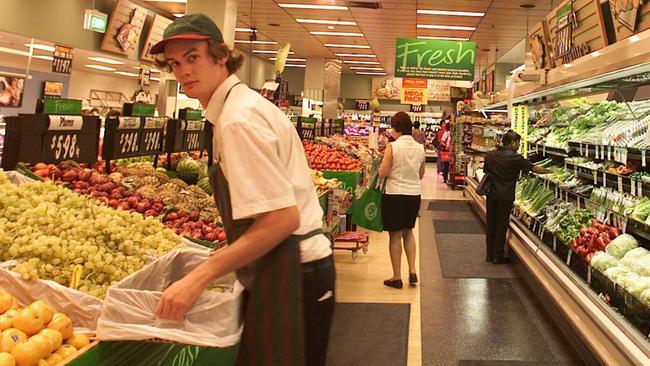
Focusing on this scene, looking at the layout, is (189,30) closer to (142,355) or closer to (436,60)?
(142,355)

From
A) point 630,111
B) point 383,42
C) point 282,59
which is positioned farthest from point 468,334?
point 383,42

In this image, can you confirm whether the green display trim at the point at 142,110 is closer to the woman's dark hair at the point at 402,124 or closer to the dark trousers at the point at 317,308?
the woman's dark hair at the point at 402,124

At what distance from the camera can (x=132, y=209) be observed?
3475 millimetres

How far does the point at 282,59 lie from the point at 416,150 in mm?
7535

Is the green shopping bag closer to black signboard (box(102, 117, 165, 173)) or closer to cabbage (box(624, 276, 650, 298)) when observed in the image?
black signboard (box(102, 117, 165, 173))

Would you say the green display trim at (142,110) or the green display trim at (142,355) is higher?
the green display trim at (142,110)

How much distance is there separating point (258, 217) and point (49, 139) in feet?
7.85

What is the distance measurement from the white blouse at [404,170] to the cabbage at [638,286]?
8.39ft

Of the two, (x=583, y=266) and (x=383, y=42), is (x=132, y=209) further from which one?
(x=383, y=42)

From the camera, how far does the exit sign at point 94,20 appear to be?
31.0ft

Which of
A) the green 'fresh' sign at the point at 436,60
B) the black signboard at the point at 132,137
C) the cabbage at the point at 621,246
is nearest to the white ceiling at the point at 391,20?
the green 'fresh' sign at the point at 436,60

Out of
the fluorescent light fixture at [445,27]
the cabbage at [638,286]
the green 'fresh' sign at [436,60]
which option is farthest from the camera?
the fluorescent light fixture at [445,27]

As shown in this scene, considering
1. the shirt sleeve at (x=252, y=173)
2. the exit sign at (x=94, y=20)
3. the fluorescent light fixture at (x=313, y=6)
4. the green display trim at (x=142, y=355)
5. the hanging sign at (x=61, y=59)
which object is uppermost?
the fluorescent light fixture at (x=313, y=6)

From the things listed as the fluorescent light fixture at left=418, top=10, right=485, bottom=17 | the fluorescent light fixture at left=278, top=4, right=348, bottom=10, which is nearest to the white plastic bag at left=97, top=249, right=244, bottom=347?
the fluorescent light fixture at left=278, top=4, right=348, bottom=10
